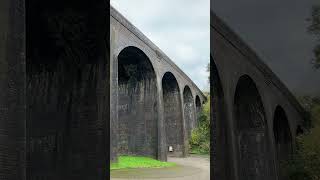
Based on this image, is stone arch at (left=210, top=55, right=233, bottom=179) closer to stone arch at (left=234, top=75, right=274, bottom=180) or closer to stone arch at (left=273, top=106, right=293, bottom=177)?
stone arch at (left=234, top=75, right=274, bottom=180)

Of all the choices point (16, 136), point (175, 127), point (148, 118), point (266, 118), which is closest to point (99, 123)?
point (16, 136)

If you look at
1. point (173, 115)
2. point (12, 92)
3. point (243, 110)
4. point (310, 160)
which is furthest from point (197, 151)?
point (12, 92)

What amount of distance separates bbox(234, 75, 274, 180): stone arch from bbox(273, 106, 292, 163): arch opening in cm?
505

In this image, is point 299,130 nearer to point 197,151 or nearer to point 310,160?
point 310,160

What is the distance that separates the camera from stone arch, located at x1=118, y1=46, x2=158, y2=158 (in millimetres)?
24984

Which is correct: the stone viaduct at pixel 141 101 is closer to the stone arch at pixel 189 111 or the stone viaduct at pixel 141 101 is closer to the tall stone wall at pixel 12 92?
the stone arch at pixel 189 111

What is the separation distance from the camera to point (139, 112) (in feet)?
83.1

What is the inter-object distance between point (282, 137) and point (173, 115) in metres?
12.9

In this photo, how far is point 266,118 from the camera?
43.3 feet

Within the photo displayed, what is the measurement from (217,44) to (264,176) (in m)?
5.64

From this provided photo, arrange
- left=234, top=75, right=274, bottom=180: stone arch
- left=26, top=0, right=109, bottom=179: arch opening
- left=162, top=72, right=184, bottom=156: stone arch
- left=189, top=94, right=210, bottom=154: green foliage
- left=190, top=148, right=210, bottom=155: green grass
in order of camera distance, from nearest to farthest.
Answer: left=26, top=0, right=109, bottom=179: arch opening → left=234, top=75, right=274, bottom=180: stone arch → left=162, top=72, right=184, bottom=156: stone arch → left=190, top=148, right=210, bottom=155: green grass → left=189, top=94, right=210, bottom=154: green foliage

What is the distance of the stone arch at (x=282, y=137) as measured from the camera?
18.4 m

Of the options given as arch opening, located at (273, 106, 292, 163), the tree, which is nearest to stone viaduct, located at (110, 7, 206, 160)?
arch opening, located at (273, 106, 292, 163)

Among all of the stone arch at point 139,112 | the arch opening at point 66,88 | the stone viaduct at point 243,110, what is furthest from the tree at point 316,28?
the stone arch at point 139,112
